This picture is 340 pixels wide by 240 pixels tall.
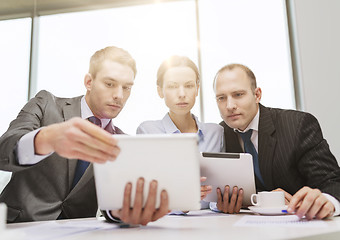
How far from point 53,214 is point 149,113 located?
1978mm

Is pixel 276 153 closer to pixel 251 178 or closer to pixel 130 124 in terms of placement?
pixel 251 178

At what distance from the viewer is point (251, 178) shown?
1.18 metres

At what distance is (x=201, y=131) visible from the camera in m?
1.71

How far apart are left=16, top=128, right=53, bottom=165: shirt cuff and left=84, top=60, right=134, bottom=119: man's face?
66cm

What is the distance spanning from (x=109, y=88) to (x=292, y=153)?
1000 mm

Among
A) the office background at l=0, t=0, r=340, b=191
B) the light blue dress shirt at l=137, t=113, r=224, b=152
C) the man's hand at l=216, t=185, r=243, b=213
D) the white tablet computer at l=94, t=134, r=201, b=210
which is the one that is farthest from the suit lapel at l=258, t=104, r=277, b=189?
the office background at l=0, t=0, r=340, b=191

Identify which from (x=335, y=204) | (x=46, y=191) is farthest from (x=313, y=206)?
(x=46, y=191)

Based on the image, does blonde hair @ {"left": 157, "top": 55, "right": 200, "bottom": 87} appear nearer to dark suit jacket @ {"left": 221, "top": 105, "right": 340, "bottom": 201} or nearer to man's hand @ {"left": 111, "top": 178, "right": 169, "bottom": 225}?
dark suit jacket @ {"left": 221, "top": 105, "right": 340, "bottom": 201}

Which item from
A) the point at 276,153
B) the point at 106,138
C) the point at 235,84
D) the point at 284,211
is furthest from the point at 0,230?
the point at 235,84

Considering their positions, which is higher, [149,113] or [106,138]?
[149,113]

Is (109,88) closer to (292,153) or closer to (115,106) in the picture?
(115,106)

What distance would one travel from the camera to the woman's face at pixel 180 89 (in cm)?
167

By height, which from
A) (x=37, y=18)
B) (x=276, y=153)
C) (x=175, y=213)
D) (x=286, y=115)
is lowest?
A: (x=175, y=213)

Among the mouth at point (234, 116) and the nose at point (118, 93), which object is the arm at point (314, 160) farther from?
the nose at point (118, 93)
